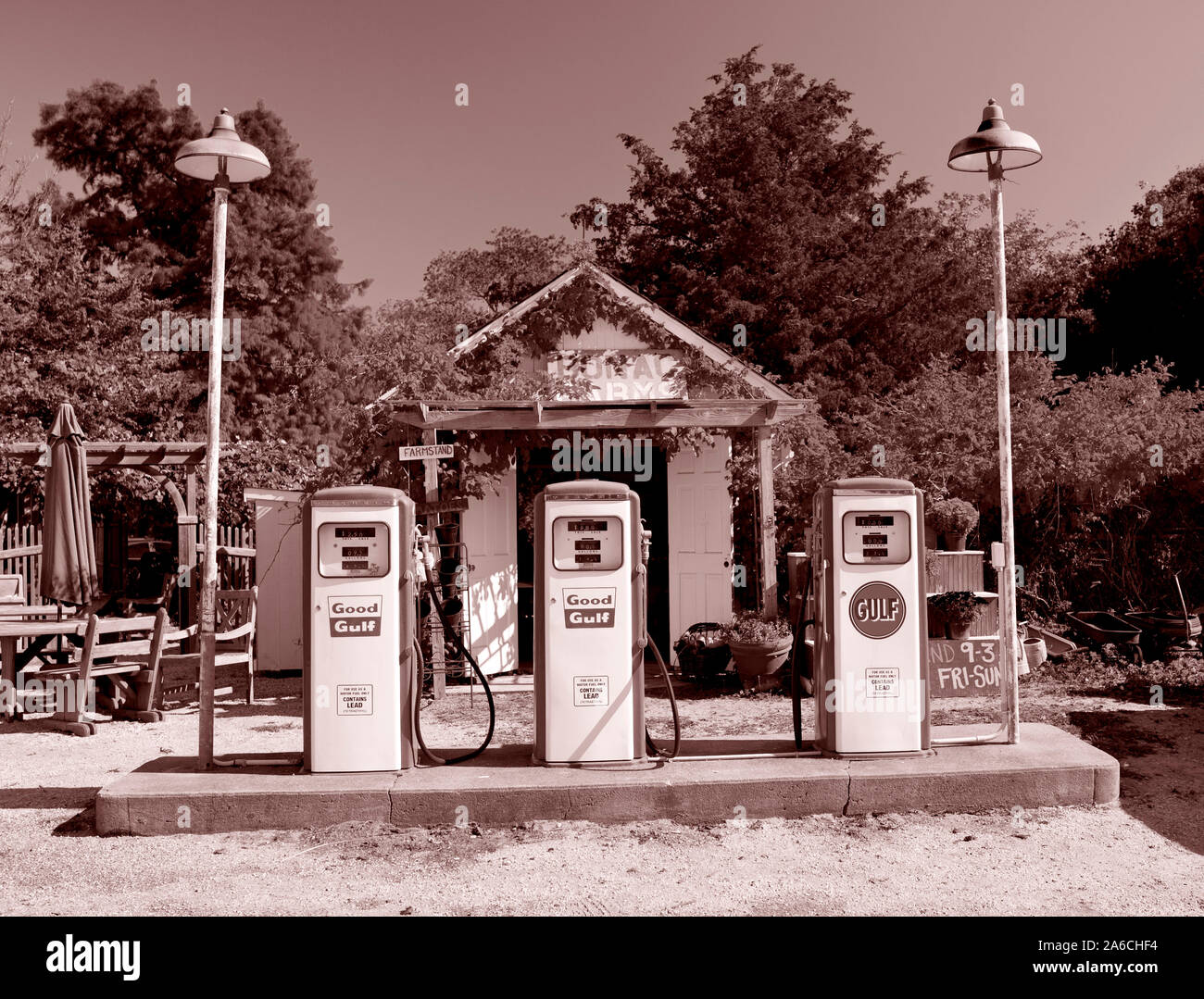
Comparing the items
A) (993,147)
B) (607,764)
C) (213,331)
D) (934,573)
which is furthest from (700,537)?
(213,331)

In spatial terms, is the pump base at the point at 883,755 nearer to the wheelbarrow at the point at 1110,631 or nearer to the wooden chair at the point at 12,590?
the wheelbarrow at the point at 1110,631

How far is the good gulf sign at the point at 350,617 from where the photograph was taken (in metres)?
5.43

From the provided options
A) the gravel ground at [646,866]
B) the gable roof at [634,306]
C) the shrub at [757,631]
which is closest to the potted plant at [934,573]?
the shrub at [757,631]

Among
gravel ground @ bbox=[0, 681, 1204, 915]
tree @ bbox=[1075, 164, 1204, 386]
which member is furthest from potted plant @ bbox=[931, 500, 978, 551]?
tree @ bbox=[1075, 164, 1204, 386]

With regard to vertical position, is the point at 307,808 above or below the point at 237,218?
below

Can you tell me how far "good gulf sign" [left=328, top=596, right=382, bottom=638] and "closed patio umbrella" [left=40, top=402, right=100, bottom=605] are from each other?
362cm

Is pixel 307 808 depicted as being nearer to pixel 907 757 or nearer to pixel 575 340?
pixel 907 757

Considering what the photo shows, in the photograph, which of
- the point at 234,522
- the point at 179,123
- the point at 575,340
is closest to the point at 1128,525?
the point at 575,340

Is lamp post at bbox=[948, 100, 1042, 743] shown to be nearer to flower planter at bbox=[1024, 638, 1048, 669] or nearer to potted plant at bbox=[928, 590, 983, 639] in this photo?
potted plant at bbox=[928, 590, 983, 639]

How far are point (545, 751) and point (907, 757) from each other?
6.37 feet

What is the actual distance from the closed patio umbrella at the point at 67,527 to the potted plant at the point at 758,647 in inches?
209

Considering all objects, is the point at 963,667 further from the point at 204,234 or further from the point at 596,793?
the point at 204,234

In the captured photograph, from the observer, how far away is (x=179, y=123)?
26.0 metres

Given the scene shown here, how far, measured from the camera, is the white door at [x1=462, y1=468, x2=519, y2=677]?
34.4 ft
